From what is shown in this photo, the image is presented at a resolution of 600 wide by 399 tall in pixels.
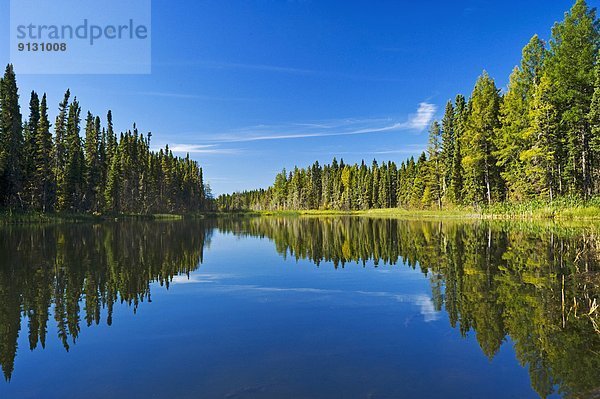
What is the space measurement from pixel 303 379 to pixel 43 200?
6448cm

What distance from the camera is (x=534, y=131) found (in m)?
41.1

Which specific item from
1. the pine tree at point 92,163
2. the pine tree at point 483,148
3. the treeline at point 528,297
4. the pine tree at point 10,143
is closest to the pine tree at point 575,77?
the pine tree at point 483,148

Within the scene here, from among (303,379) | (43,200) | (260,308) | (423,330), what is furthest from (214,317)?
(43,200)

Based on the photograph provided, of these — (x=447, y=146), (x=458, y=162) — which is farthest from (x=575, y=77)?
(x=447, y=146)

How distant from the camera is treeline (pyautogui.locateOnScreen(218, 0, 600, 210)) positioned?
38.7 meters

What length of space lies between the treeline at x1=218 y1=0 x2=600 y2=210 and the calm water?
29.5 metres

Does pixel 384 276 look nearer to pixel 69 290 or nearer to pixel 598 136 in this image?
pixel 69 290

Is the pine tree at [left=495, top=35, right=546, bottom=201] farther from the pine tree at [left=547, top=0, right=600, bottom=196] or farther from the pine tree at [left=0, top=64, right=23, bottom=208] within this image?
the pine tree at [left=0, top=64, right=23, bottom=208]

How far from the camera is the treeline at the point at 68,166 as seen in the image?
182 feet

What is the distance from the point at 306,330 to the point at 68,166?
6618 centimetres

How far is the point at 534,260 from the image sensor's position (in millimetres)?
15297

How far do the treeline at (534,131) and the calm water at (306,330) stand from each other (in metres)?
29.5

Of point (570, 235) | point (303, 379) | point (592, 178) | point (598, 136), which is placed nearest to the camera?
point (303, 379)

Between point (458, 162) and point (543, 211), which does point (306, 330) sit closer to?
point (543, 211)
